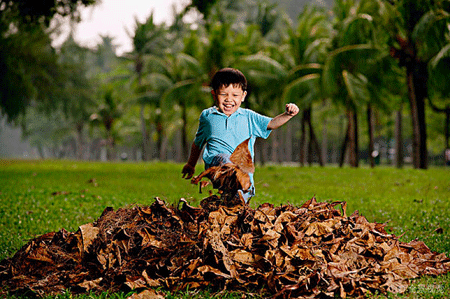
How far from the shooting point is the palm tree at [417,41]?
17078mm

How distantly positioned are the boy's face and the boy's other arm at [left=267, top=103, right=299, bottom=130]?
39cm

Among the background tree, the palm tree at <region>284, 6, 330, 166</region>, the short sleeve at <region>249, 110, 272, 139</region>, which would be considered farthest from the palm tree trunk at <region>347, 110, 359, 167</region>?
the short sleeve at <region>249, 110, 272, 139</region>

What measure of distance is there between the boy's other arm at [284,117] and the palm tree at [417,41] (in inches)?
592

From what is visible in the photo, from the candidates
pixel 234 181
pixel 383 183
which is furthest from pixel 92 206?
pixel 383 183

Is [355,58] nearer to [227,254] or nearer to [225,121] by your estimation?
[225,121]

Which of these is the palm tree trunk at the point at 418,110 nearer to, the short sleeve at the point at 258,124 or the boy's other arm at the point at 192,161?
the short sleeve at the point at 258,124

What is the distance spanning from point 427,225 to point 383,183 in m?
6.27

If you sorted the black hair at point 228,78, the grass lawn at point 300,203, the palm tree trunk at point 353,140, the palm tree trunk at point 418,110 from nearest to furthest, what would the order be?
the black hair at point 228,78 < the grass lawn at point 300,203 < the palm tree trunk at point 418,110 < the palm tree trunk at point 353,140

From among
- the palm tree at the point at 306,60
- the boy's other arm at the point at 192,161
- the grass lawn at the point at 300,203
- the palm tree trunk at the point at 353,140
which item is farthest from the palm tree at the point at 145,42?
the boy's other arm at the point at 192,161

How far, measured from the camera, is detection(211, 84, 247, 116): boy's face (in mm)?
4031

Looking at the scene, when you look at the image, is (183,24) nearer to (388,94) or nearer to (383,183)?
(388,94)

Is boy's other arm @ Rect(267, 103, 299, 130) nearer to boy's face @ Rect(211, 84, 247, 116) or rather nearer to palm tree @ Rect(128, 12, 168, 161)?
boy's face @ Rect(211, 84, 247, 116)

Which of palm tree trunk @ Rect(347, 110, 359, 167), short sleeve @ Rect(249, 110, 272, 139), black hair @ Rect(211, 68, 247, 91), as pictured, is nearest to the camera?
black hair @ Rect(211, 68, 247, 91)

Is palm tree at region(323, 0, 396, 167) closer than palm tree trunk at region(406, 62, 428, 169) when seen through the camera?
Yes
